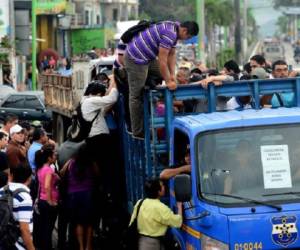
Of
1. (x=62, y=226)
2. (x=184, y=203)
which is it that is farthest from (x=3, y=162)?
(x=62, y=226)

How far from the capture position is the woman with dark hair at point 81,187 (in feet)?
39.8

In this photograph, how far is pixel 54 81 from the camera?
2566cm

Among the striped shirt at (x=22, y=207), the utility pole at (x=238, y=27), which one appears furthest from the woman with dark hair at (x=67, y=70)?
the utility pole at (x=238, y=27)

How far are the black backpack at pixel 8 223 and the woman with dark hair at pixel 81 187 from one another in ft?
9.86

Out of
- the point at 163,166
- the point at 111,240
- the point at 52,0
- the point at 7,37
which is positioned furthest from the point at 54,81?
the point at 52,0

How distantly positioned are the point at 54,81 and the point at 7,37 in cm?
2056

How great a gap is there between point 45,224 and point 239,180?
14.0 ft

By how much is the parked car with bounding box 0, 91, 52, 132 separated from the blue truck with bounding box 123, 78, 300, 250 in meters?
20.4

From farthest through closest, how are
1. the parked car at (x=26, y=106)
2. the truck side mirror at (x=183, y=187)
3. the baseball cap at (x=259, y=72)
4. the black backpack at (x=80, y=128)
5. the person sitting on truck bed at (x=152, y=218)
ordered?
the parked car at (x=26, y=106) < the baseball cap at (x=259, y=72) < the black backpack at (x=80, y=128) < the person sitting on truck bed at (x=152, y=218) < the truck side mirror at (x=183, y=187)

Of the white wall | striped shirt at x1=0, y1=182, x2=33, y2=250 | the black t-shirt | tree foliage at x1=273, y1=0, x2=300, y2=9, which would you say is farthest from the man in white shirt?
tree foliage at x1=273, y1=0, x2=300, y2=9

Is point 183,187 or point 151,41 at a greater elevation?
point 151,41

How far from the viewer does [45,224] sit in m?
12.4

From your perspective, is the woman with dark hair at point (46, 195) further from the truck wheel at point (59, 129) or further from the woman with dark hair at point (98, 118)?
the truck wheel at point (59, 129)

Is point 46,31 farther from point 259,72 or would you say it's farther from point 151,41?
point 151,41
